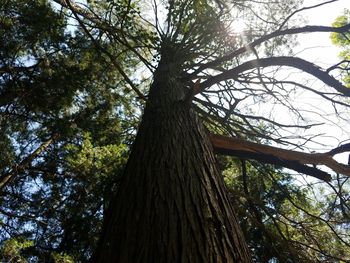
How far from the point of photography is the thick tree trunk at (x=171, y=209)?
59.6 inches

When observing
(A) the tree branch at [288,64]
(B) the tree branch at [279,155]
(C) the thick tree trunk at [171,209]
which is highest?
(A) the tree branch at [288,64]

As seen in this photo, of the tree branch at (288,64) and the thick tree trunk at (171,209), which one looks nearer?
the thick tree trunk at (171,209)

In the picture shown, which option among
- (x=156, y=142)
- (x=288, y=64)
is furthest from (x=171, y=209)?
(x=288, y=64)

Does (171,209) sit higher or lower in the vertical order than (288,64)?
lower

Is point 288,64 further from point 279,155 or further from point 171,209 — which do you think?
point 171,209

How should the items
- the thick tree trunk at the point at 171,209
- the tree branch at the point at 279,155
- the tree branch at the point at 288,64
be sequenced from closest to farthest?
the thick tree trunk at the point at 171,209 < the tree branch at the point at 279,155 < the tree branch at the point at 288,64

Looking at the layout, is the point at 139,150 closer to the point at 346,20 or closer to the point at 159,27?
the point at 159,27

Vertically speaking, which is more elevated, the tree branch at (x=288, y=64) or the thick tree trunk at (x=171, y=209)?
the tree branch at (x=288, y=64)

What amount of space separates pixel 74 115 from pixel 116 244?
5.04 meters

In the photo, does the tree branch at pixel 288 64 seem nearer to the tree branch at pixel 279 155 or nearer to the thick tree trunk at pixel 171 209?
the tree branch at pixel 279 155

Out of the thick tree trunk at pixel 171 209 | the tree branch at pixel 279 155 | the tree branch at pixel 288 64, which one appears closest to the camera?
the thick tree trunk at pixel 171 209

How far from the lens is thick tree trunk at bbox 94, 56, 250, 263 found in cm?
151

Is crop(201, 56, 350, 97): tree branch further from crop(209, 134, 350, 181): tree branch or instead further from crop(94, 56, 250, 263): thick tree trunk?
crop(94, 56, 250, 263): thick tree trunk

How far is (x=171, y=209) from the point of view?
1.74m
